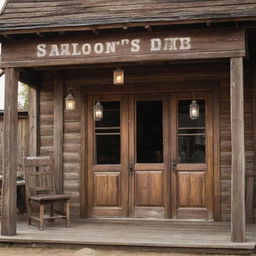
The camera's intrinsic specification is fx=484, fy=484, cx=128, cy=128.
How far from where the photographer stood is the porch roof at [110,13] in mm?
7016

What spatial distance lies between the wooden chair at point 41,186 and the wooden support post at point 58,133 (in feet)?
0.77

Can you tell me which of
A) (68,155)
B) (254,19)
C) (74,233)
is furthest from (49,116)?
(254,19)

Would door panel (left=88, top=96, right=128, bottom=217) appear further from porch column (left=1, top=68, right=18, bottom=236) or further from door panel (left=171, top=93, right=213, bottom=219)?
porch column (left=1, top=68, right=18, bottom=236)

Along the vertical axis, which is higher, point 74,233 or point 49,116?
point 49,116

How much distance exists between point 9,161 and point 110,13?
2.97m

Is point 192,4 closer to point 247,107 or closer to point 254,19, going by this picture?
point 254,19

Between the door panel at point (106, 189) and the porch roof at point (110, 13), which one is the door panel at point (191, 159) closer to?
the door panel at point (106, 189)

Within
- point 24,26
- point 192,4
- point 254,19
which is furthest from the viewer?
point 192,4

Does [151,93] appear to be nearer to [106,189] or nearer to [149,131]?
[149,131]

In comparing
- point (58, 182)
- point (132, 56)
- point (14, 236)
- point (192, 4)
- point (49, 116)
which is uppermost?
point (192, 4)

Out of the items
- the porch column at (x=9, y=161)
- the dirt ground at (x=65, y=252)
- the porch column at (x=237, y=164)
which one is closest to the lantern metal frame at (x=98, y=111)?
the porch column at (x=9, y=161)

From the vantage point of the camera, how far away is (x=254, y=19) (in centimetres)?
681

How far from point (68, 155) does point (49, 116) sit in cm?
89

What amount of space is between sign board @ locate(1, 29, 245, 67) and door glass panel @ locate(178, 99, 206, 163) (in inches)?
78.4
